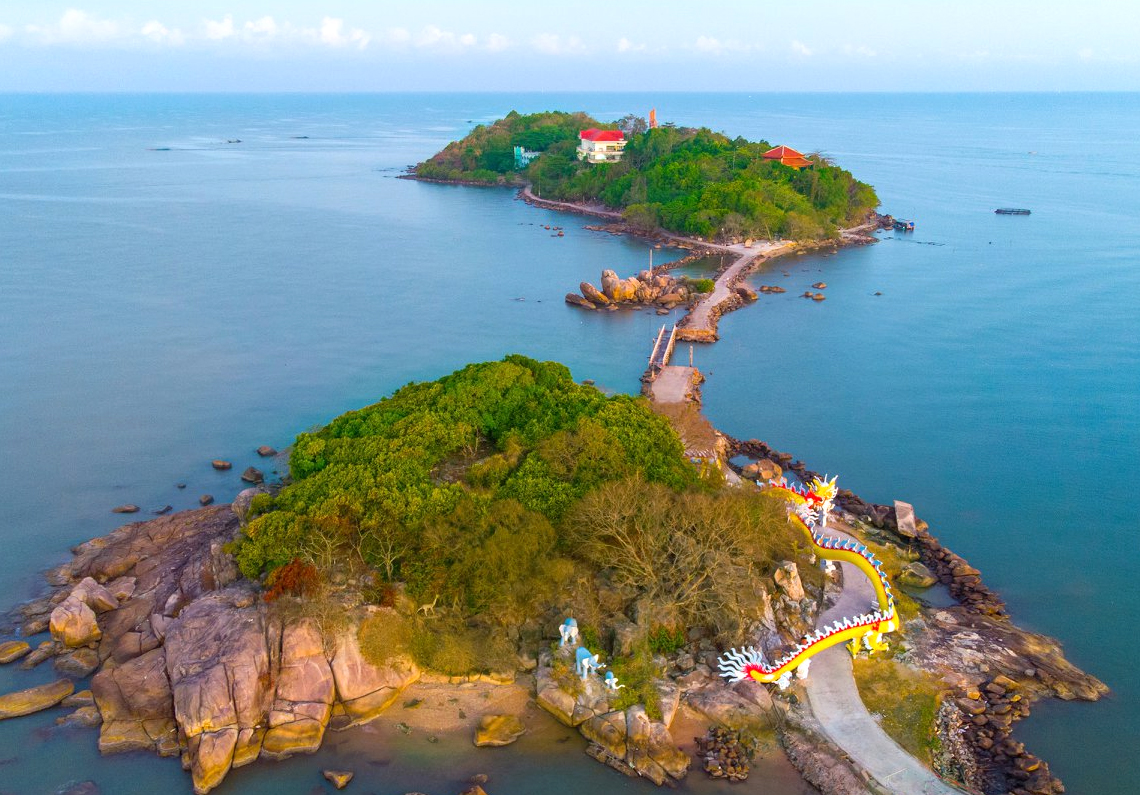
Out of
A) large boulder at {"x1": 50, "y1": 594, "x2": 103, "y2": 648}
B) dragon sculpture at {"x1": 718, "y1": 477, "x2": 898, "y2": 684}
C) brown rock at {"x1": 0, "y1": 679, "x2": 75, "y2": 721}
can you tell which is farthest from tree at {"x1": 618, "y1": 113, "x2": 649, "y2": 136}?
brown rock at {"x1": 0, "y1": 679, "x2": 75, "y2": 721}

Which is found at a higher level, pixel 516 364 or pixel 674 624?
pixel 516 364

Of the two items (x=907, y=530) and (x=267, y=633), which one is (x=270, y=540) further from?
(x=907, y=530)

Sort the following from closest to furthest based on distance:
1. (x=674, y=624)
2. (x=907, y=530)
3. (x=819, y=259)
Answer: (x=674, y=624), (x=907, y=530), (x=819, y=259)

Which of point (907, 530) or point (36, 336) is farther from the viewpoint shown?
point (36, 336)

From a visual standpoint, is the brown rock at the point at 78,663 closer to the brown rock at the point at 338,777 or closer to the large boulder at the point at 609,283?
the brown rock at the point at 338,777

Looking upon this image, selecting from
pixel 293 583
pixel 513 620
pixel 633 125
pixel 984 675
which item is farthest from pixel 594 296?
pixel 633 125

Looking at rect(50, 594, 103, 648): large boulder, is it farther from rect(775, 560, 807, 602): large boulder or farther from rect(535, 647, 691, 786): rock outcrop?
rect(775, 560, 807, 602): large boulder

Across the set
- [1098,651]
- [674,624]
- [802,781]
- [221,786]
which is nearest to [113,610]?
[221,786]

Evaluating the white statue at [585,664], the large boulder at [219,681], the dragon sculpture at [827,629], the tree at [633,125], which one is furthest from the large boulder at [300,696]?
the tree at [633,125]
